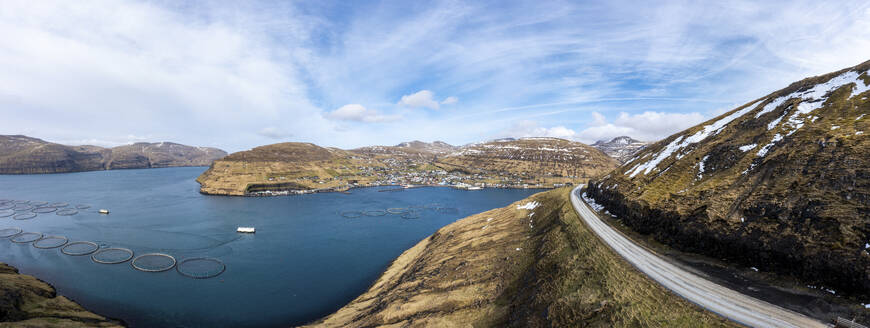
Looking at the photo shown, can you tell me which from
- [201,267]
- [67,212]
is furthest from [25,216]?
[201,267]

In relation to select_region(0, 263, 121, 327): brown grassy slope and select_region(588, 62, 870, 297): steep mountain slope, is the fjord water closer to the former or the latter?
select_region(0, 263, 121, 327): brown grassy slope

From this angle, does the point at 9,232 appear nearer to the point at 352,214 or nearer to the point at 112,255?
the point at 112,255

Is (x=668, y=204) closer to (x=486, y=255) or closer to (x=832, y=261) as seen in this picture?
(x=832, y=261)

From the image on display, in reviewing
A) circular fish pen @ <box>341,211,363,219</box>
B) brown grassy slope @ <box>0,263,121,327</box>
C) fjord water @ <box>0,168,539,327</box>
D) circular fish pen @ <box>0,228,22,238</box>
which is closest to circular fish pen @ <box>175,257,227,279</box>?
fjord water @ <box>0,168,539,327</box>

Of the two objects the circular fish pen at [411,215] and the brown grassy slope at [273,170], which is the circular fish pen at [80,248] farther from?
the circular fish pen at [411,215]

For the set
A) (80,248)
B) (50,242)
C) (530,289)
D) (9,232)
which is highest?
(530,289)

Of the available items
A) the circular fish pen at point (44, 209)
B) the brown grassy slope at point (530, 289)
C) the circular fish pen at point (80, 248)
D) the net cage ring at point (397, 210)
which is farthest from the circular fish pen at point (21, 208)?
the brown grassy slope at point (530, 289)

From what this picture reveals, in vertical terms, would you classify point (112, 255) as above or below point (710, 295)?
below
